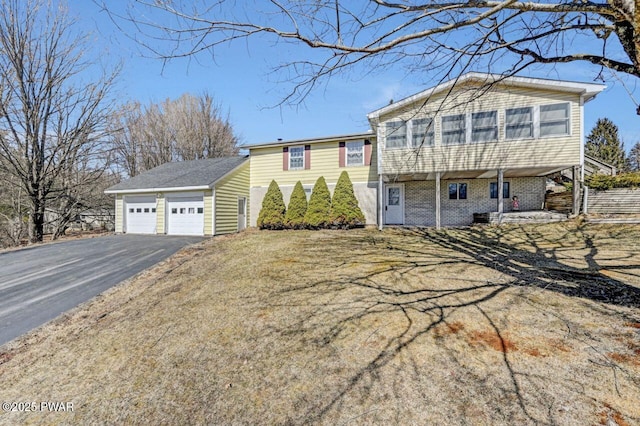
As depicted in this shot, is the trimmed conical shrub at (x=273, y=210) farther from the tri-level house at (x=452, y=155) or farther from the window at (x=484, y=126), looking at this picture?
the window at (x=484, y=126)

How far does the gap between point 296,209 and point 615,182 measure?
12521 millimetres

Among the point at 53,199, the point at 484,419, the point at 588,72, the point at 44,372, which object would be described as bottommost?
the point at 44,372

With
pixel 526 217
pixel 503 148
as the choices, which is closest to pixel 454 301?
pixel 503 148

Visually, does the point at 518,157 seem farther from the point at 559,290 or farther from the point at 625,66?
the point at 625,66

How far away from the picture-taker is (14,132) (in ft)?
44.4

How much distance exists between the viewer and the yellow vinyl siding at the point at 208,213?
1337 centimetres

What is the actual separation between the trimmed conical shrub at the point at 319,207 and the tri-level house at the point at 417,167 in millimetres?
1149

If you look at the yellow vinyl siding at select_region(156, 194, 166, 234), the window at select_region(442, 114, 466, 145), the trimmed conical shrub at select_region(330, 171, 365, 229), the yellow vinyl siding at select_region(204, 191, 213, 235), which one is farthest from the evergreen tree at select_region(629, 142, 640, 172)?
the yellow vinyl siding at select_region(156, 194, 166, 234)

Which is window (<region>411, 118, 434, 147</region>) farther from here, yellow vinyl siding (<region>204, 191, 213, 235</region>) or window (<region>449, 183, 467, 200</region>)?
yellow vinyl siding (<region>204, 191, 213, 235</region>)

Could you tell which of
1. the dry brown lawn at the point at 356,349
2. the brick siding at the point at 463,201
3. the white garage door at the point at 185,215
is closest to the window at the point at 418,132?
the brick siding at the point at 463,201

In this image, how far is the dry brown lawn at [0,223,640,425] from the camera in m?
2.40

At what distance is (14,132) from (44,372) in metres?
16.0

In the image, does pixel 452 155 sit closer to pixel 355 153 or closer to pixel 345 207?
pixel 355 153

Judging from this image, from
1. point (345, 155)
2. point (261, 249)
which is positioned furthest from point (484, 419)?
point (345, 155)
